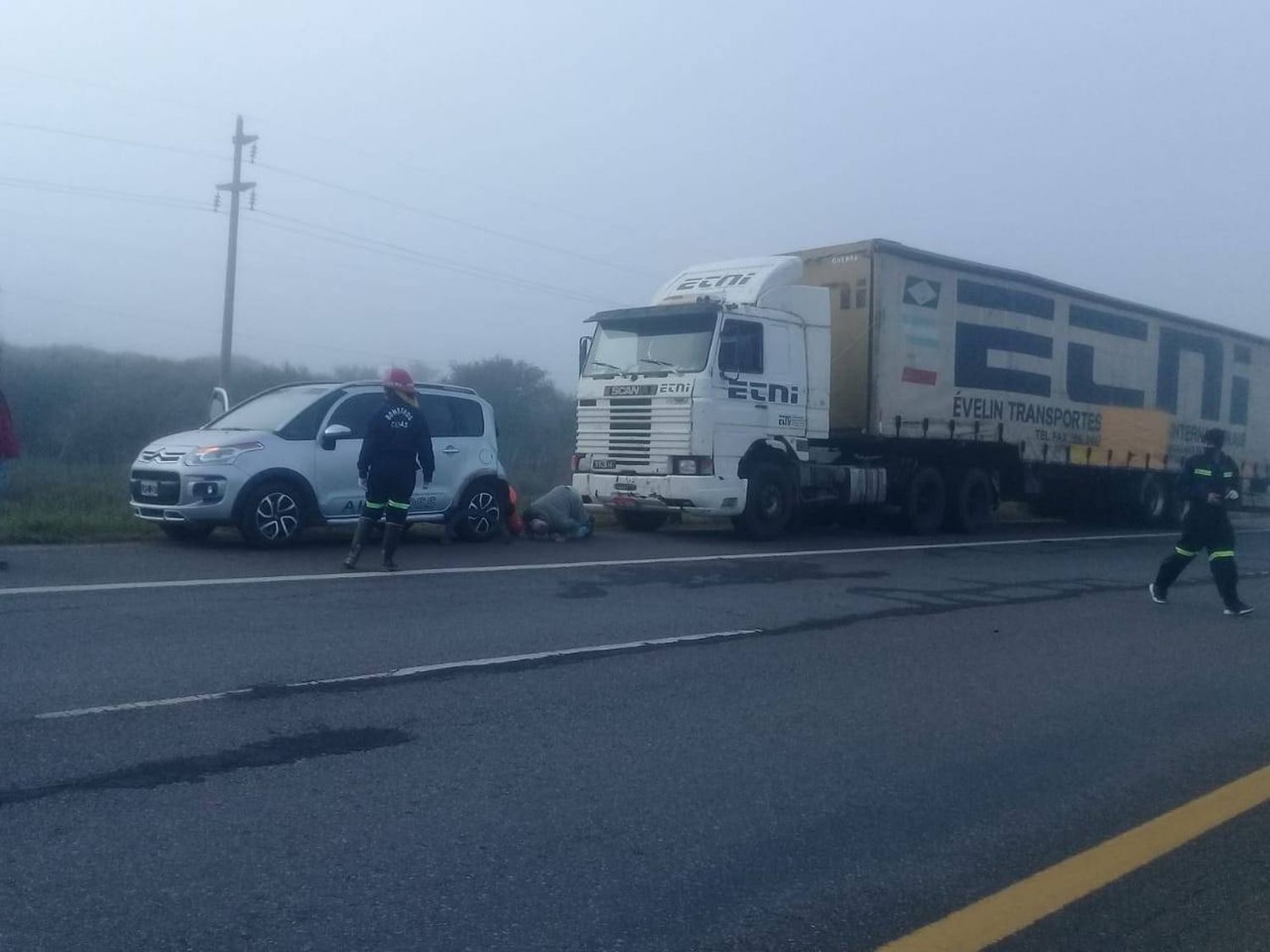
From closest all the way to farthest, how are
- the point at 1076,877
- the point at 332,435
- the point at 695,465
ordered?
1. the point at 1076,877
2. the point at 332,435
3. the point at 695,465

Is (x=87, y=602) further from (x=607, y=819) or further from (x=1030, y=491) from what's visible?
(x=1030, y=491)

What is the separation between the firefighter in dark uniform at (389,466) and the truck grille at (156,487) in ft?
7.03

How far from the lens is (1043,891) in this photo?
4.64 meters

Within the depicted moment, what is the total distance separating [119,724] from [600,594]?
218 inches

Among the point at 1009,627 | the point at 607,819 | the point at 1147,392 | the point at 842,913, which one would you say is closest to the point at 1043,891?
the point at 842,913

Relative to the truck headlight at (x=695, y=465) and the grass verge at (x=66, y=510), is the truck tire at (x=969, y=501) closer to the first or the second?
the truck headlight at (x=695, y=465)

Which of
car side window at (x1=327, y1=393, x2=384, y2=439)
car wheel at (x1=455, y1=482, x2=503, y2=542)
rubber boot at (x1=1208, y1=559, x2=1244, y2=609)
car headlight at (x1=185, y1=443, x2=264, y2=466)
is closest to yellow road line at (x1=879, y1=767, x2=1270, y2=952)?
rubber boot at (x1=1208, y1=559, x2=1244, y2=609)

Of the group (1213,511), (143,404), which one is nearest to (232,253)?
(143,404)

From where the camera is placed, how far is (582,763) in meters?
6.05

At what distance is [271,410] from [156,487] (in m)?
1.57

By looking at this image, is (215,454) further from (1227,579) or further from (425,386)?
(1227,579)

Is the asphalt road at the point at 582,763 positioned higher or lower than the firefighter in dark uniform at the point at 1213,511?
lower

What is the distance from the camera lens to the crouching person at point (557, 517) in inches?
627

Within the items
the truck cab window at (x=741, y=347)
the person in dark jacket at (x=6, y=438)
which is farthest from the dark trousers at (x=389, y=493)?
the truck cab window at (x=741, y=347)
